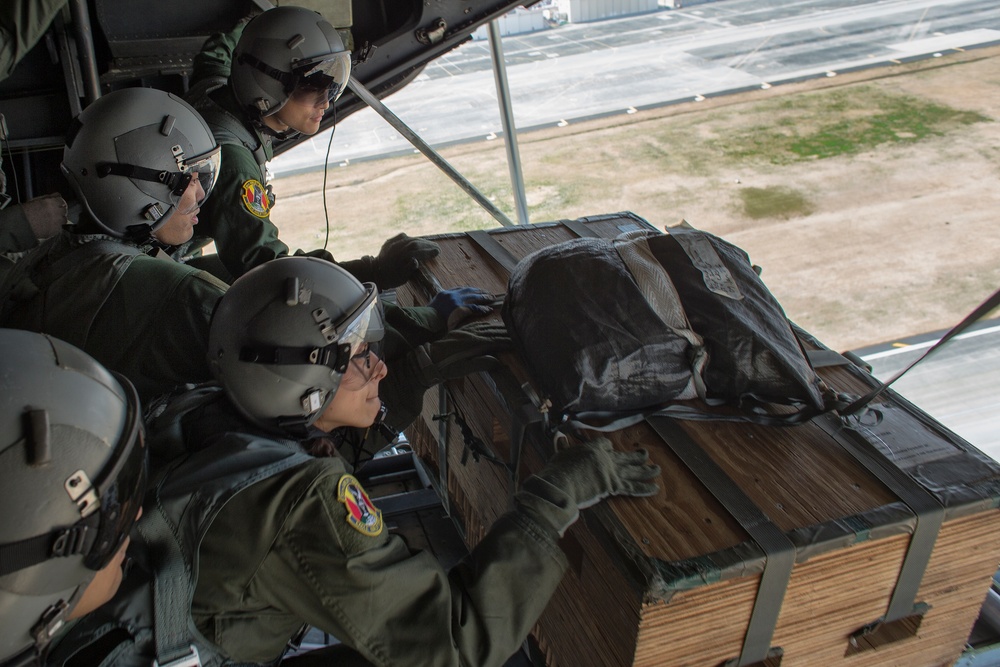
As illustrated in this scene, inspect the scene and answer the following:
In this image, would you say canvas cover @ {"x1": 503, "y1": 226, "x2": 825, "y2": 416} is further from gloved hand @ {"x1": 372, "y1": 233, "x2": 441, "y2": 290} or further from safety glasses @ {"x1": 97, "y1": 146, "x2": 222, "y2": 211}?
safety glasses @ {"x1": 97, "y1": 146, "x2": 222, "y2": 211}

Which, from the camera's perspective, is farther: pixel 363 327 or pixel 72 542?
pixel 363 327

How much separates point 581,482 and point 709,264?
2.25 feet

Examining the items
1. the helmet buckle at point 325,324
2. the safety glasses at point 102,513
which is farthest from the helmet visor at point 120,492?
the helmet buckle at point 325,324

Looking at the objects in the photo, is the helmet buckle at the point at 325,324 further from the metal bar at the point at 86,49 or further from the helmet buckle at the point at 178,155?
the metal bar at the point at 86,49

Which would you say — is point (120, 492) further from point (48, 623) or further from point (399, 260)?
point (399, 260)

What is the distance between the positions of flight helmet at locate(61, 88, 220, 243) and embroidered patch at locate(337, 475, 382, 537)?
147 cm

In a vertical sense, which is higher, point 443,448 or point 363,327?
point 363,327

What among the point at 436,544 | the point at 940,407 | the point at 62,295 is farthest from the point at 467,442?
the point at 940,407

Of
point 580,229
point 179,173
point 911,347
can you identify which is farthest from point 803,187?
point 179,173

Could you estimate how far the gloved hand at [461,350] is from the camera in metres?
2.31

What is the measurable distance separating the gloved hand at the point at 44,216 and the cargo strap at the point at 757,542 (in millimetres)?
2974

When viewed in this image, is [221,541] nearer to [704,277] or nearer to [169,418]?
[169,418]

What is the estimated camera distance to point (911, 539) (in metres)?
1.71

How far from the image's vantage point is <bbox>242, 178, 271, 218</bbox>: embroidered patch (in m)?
3.23
